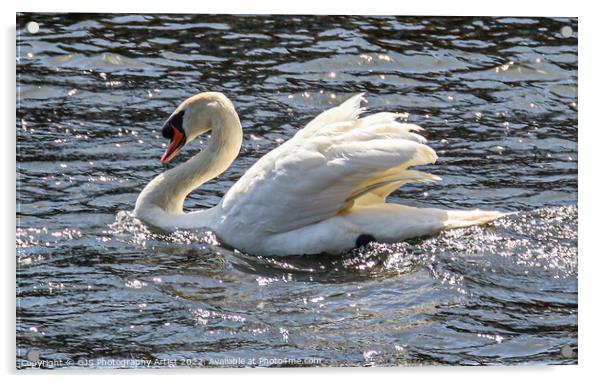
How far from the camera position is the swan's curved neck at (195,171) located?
33.0ft

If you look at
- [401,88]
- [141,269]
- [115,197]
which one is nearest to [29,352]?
[141,269]

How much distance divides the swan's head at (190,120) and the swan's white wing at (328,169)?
1.69 ft

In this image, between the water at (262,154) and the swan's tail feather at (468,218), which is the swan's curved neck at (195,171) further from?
the swan's tail feather at (468,218)

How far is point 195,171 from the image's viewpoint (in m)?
10.2

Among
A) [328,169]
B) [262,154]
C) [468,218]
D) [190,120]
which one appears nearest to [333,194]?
[328,169]

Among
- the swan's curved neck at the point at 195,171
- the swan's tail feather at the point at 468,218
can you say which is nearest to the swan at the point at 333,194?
the swan's tail feather at the point at 468,218

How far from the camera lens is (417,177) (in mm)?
9492

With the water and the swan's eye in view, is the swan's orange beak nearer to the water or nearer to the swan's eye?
the swan's eye

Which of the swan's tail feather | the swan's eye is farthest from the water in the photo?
the swan's eye

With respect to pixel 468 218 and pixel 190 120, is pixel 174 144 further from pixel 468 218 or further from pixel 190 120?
pixel 468 218

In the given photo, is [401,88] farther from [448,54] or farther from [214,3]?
[214,3]

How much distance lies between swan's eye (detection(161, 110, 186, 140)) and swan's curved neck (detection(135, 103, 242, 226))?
0.17 metres

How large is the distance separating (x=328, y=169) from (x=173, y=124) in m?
1.08

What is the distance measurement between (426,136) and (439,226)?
674 mm
